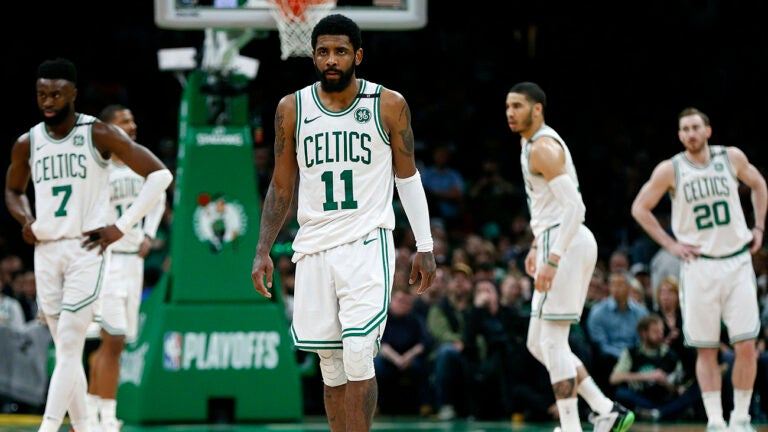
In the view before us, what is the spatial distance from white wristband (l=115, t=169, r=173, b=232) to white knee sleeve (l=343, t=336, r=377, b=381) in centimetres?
258

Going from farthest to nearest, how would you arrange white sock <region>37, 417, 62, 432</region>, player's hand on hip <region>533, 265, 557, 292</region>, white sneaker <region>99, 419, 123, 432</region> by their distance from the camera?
white sneaker <region>99, 419, 123, 432</region> < player's hand on hip <region>533, 265, 557, 292</region> < white sock <region>37, 417, 62, 432</region>

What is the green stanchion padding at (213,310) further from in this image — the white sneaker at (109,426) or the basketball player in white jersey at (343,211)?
the basketball player in white jersey at (343,211)

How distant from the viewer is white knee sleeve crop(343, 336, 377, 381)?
6371mm

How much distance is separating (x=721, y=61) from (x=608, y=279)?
7.97m

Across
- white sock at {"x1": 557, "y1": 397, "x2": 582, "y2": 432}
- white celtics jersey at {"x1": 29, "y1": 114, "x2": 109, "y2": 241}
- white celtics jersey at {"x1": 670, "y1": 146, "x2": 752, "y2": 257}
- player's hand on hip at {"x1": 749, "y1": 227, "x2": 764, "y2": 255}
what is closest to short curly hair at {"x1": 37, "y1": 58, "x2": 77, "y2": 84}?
white celtics jersey at {"x1": 29, "y1": 114, "x2": 109, "y2": 241}

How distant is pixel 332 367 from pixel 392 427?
523cm

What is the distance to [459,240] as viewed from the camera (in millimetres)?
17422

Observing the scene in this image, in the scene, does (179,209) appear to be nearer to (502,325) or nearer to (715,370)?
(502,325)

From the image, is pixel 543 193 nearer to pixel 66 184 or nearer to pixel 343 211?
pixel 343 211

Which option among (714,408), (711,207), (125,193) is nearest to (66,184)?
(125,193)

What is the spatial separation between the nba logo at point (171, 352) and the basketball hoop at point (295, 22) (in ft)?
9.23

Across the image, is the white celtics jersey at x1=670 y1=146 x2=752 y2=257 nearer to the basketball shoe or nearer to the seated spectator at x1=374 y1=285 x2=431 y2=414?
the basketball shoe

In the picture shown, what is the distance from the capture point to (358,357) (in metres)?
6.37

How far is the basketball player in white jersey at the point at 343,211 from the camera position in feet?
21.2
